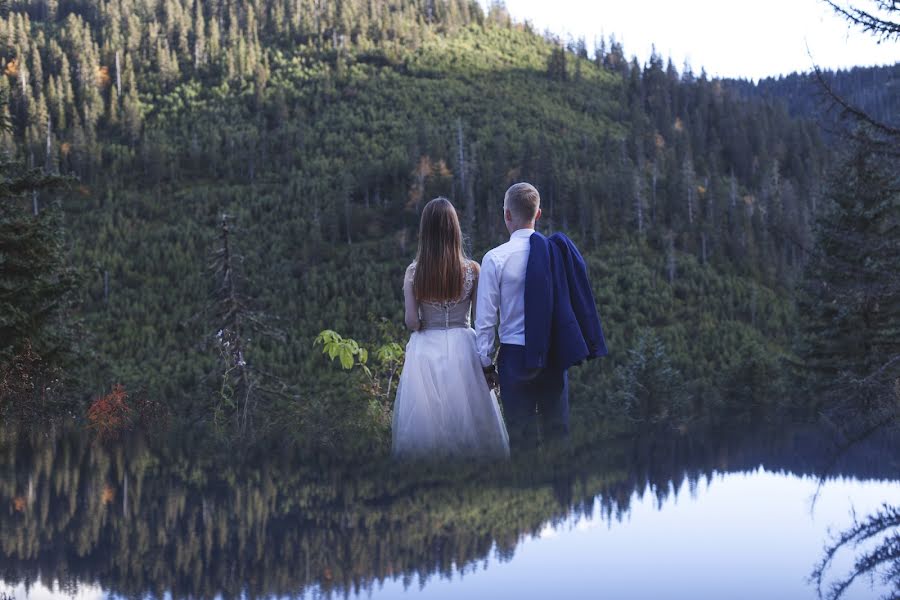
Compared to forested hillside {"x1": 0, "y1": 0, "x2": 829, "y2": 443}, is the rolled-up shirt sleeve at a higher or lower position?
lower

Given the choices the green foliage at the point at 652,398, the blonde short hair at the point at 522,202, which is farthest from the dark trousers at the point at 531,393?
the blonde short hair at the point at 522,202

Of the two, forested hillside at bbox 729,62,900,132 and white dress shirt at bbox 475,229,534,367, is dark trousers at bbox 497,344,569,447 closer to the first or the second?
white dress shirt at bbox 475,229,534,367

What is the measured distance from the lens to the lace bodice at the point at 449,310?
532 cm

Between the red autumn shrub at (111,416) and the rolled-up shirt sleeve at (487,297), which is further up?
the rolled-up shirt sleeve at (487,297)

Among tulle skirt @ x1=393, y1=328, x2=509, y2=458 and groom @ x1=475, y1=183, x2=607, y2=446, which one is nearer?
groom @ x1=475, y1=183, x2=607, y2=446

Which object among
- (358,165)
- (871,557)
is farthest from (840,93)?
(358,165)

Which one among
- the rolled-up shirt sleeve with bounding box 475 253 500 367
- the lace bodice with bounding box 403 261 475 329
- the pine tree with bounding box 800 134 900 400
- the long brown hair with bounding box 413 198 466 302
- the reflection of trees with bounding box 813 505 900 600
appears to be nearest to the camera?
the reflection of trees with bounding box 813 505 900 600

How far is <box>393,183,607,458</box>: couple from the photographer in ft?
15.3

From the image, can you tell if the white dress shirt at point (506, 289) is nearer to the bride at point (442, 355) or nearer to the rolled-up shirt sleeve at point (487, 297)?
the rolled-up shirt sleeve at point (487, 297)

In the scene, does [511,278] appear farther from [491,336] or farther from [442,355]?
[442,355]

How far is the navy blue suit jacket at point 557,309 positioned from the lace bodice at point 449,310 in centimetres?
66

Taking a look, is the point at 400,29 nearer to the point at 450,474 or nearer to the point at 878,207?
the point at 878,207

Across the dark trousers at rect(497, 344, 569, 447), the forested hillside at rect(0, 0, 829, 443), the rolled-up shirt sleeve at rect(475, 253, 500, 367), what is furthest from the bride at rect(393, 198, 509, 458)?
the forested hillside at rect(0, 0, 829, 443)

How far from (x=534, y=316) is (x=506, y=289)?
349 millimetres
